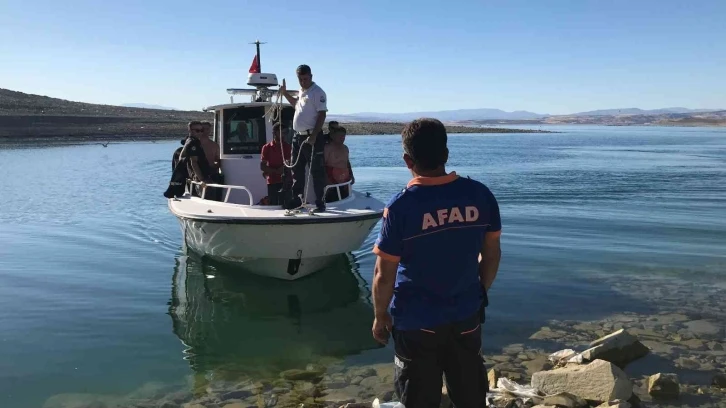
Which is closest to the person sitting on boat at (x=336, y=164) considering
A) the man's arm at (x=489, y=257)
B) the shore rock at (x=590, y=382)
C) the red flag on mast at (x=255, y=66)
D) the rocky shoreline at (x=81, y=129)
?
the red flag on mast at (x=255, y=66)

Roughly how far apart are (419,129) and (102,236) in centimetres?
1216

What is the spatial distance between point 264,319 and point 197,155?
3.45 meters

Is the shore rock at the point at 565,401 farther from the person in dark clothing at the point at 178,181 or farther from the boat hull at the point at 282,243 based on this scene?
the person in dark clothing at the point at 178,181

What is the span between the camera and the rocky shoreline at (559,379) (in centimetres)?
532

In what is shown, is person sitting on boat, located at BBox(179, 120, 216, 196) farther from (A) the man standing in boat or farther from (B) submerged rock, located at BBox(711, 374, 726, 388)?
(B) submerged rock, located at BBox(711, 374, 726, 388)

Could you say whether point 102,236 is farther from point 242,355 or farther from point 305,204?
point 242,355

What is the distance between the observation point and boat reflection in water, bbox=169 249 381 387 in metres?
6.89

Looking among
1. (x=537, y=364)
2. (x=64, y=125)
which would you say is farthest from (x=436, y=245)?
(x=64, y=125)

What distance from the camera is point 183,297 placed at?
30.7ft

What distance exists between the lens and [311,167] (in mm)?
8672

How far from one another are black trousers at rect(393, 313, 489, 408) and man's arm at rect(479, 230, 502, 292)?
0.26 m

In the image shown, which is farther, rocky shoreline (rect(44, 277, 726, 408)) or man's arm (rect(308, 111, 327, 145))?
man's arm (rect(308, 111, 327, 145))

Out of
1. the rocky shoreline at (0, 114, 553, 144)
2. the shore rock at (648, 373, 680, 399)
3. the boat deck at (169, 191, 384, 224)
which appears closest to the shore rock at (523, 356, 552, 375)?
the shore rock at (648, 373, 680, 399)

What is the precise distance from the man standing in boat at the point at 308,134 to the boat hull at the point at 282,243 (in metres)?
0.45
